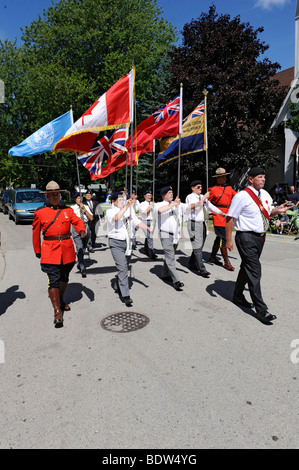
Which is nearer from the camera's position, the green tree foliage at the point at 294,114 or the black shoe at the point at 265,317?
the black shoe at the point at 265,317

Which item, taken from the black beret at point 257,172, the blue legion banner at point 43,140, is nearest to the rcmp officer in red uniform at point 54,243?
the black beret at point 257,172

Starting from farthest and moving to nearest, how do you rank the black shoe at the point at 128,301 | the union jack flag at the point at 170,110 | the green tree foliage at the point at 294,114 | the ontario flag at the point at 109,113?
1. the green tree foliage at the point at 294,114
2. the union jack flag at the point at 170,110
3. the ontario flag at the point at 109,113
4. the black shoe at the point at 128,301

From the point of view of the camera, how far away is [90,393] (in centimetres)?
320

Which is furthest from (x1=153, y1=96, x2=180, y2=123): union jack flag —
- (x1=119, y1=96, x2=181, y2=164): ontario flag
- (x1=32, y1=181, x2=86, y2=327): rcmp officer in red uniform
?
(x1=32, y1=181, x2=86, y2=327): rcmp officer in red uniform

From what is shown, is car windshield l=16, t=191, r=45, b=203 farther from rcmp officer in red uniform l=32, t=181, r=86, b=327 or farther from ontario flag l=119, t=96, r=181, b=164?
→ rcmp officer in red uniform l=32, t=181, r=86, b=327

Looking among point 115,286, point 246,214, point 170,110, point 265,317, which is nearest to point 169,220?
point 115,286

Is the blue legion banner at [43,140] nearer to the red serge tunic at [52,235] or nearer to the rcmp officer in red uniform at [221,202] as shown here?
the red serge tunic at [52,235]

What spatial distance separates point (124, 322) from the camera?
4.89 m

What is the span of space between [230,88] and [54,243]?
717 inches

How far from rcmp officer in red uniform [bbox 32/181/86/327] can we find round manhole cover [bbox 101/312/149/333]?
27.1 inches

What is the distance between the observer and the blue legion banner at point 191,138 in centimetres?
889

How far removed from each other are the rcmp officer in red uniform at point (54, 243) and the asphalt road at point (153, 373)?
53 cm

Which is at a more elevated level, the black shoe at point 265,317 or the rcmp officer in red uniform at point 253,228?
the rcmp officer in red uniform at point 253,228
